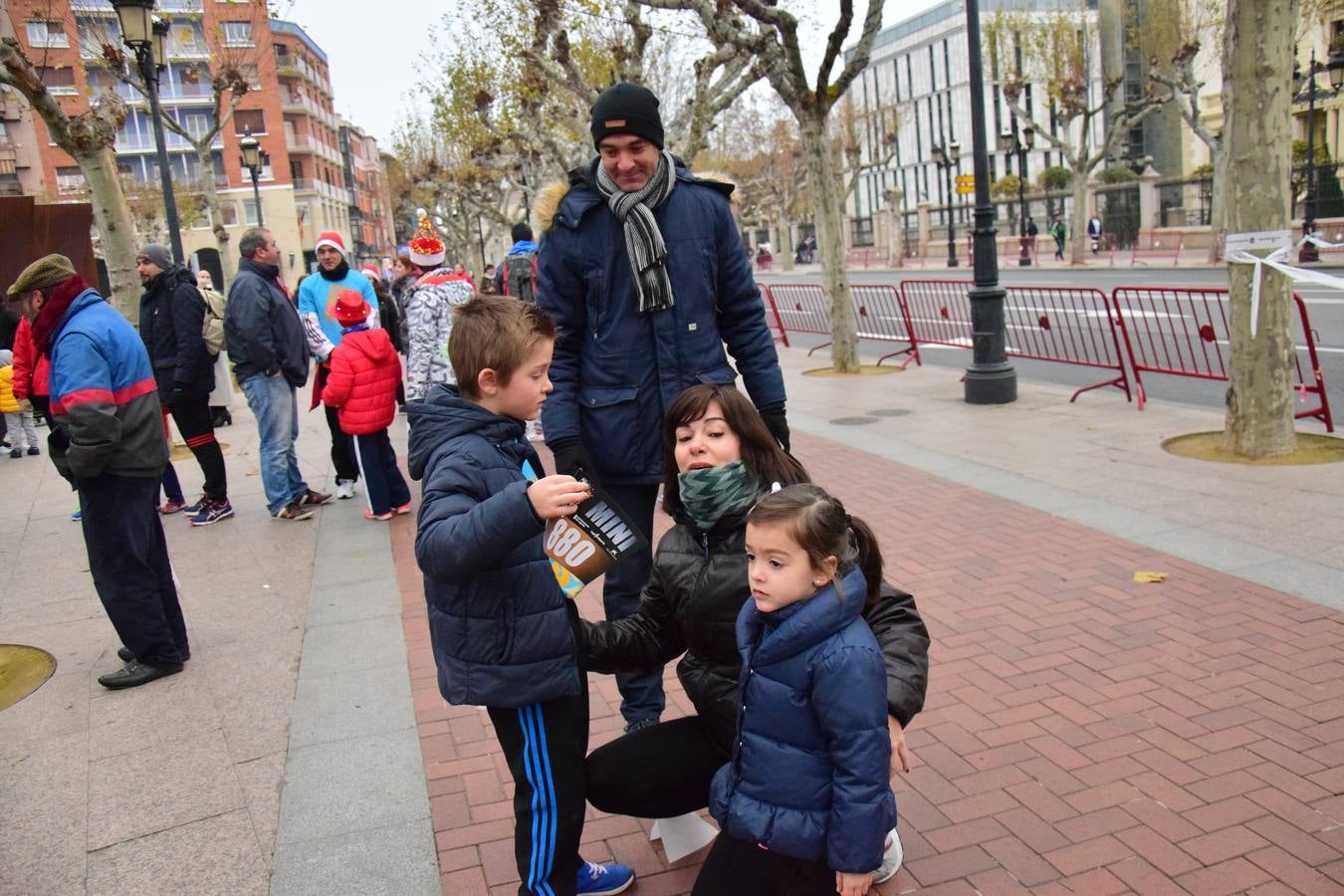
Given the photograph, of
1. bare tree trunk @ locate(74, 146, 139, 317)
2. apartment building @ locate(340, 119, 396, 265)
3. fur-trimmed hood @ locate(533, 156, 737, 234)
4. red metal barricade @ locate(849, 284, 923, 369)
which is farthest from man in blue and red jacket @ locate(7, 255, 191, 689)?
apartment building @ locate(340, 119, 396, 265)

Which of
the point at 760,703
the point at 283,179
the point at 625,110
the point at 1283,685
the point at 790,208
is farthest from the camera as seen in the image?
the point at 283,179

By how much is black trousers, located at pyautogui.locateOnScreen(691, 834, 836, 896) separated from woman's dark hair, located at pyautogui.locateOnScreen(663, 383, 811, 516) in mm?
905

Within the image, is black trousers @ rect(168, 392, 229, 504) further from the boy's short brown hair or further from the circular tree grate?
the boy's short brown hair

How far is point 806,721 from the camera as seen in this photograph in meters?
2.29

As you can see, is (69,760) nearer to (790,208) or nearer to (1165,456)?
(1165,456)

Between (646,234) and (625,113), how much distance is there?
359mm

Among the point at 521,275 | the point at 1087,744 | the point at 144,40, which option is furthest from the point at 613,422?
the point at 144,40

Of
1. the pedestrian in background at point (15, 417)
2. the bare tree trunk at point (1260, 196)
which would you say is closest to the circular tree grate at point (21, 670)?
the pedestrian in background at point (15, 417)

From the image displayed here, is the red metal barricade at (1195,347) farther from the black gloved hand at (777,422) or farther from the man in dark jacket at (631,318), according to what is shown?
the man in dark jacket at (631,318)

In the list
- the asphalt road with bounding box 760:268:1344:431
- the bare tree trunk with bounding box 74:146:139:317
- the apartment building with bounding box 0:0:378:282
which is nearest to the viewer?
the bare tree trunk with bounding box 74:146:139:317

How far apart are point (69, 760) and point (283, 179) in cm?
7605

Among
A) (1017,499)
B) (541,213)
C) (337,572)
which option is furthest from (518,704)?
(1017,499)

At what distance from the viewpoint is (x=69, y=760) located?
3959 millimetres

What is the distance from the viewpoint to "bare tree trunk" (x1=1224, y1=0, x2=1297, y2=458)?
705 centimetres
